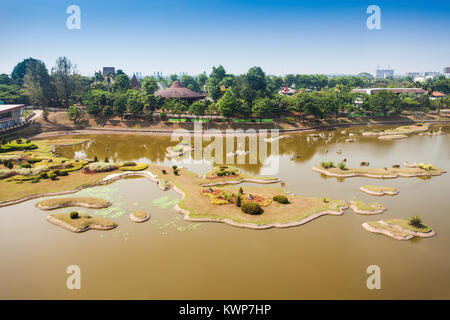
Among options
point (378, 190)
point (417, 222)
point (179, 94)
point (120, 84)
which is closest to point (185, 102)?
point (179, 94)

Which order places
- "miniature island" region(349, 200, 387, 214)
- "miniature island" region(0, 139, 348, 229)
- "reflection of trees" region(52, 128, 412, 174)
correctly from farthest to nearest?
1. "reflection of trees" region(52, 128, 412, 174)
2. "miniature island" region(349, 200, 387, 214)
3. "miniature island" region(0, 139, 348, 229)

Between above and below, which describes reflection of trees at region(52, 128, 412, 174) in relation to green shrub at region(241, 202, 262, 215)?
above

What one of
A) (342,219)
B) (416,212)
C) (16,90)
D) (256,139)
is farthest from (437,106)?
(16,90)

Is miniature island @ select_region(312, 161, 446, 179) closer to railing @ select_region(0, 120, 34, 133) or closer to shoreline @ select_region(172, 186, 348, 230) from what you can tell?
shoreline @ select_region(172, 186, 348, 230)

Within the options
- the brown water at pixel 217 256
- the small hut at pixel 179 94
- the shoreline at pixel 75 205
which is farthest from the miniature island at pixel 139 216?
the small hut at pixel 179 94

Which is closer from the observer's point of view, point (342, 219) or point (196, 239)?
point (196, 239)

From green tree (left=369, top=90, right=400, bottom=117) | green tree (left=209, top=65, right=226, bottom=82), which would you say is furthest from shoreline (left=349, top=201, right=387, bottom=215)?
green tree (left=209, top=65, right=226, bottom=82)

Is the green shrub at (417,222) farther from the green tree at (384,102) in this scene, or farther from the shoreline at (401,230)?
the green tree at (384,102)
